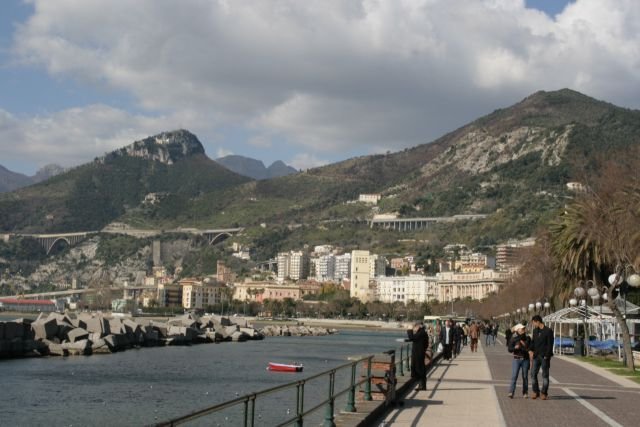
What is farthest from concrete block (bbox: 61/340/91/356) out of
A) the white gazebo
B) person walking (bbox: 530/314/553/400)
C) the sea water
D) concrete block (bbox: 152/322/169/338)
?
person walking (bbox: 530/314/553/400)

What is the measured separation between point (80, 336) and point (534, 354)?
46460 mm

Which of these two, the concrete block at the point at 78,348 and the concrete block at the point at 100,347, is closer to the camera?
the concrete block at the point at 78,348

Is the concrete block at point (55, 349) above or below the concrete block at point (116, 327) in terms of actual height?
below

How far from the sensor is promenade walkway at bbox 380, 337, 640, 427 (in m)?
18.7

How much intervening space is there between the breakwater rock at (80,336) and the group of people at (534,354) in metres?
38.0

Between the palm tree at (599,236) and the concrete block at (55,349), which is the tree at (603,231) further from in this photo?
the concrete block at (55,349)

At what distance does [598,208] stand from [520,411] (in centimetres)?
2903

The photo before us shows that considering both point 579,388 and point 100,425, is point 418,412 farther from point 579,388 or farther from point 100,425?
point 100,425

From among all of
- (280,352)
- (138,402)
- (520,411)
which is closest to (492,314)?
(280,352)

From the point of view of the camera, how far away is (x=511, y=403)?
21.8m

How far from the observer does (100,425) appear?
2867cm

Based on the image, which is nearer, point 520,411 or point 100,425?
point 520,411

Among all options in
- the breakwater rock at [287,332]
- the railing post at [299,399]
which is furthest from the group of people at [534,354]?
the breakwater rock at [287,332]

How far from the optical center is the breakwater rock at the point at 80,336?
57.6m
